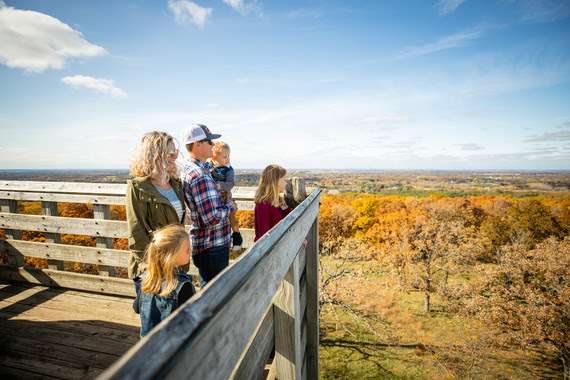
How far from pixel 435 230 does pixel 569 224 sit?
65.1 ft

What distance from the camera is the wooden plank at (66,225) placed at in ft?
11.2

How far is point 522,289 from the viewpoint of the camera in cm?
1916

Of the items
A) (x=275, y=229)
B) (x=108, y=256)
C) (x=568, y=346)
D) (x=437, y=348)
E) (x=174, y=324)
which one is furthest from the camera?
(x=437, y=348)

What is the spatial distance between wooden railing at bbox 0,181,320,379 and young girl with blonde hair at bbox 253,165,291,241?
502 millimetres

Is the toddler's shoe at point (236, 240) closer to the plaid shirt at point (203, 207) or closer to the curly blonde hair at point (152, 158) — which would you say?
the plaid shirt at point (203, 207)

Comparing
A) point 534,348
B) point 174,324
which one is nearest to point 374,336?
point 534,348

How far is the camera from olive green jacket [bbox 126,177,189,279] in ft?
6.59

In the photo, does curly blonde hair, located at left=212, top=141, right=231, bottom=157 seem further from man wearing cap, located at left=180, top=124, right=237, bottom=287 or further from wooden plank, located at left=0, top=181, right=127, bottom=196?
wooden plank, located at left=0, top=181, right=127, bottom=196

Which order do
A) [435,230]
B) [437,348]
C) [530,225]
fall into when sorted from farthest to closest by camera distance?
[530,225]
[435,230]
[437,348]

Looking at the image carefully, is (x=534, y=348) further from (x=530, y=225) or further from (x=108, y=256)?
(x=108, y=256)

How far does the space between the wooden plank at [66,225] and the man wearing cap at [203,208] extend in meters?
1.51

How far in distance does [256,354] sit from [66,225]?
148 inches

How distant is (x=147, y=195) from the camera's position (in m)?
2.03

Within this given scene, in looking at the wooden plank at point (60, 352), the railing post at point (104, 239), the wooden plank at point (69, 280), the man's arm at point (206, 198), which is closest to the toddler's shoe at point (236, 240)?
the man's arm at point (206, 198)
